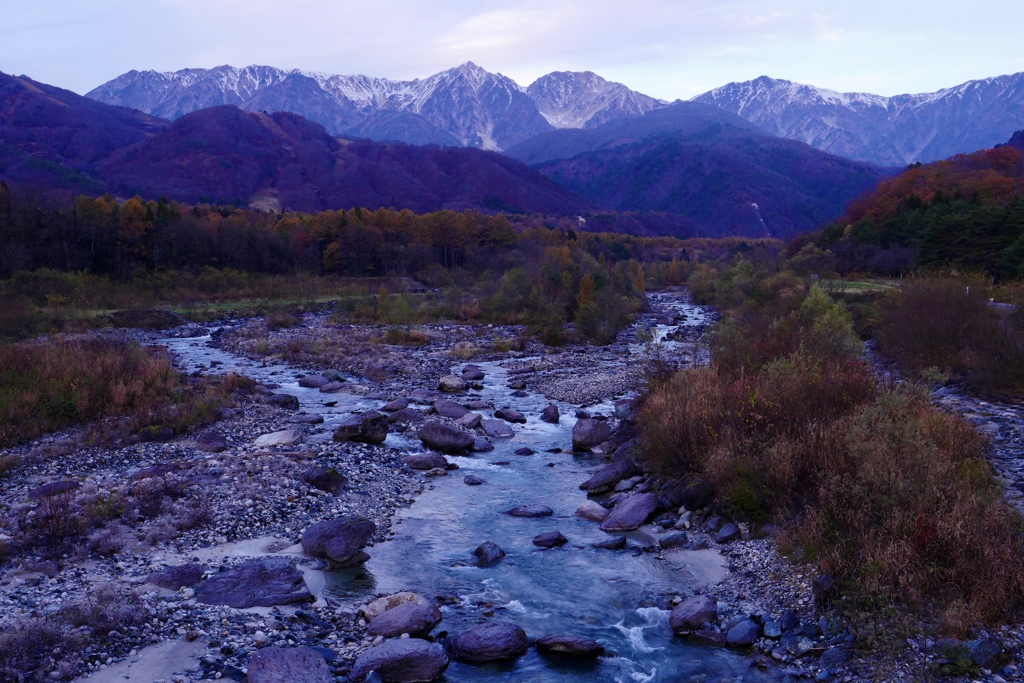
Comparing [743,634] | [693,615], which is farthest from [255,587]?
[743,634]

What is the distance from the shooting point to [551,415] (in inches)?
857

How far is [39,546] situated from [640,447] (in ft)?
38.4

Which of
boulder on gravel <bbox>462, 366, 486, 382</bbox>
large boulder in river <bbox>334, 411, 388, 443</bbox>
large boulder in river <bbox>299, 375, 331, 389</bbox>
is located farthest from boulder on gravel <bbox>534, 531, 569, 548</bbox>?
large boulder in river <bbox>299, 375, 331, 389</bbox>

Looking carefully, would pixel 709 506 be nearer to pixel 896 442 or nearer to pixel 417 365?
pixel 896 442

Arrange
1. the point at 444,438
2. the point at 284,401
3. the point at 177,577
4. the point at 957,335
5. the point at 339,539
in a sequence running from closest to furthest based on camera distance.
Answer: the point at 177,577
the point at 339,539
the point at 444,438
the point at 284,401
the point at 957,335

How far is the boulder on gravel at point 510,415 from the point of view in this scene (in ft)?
71.2

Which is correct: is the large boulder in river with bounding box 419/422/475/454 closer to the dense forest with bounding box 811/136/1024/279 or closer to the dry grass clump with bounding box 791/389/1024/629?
the dry grass clump with bounding box 791/389/1024/629

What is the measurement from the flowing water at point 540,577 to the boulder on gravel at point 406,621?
0.27 metres

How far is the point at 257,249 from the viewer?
74.0m

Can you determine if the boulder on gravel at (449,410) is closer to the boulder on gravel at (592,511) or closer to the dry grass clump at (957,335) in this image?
the boulder on gravel at (592,511)

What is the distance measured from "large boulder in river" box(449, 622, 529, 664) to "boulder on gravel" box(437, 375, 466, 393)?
17128 mm

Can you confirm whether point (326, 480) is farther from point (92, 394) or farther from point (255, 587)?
point (92, 394)

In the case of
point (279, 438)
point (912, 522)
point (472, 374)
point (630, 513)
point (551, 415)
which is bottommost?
point (472, 374)

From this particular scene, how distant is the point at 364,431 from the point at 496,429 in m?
3.88
